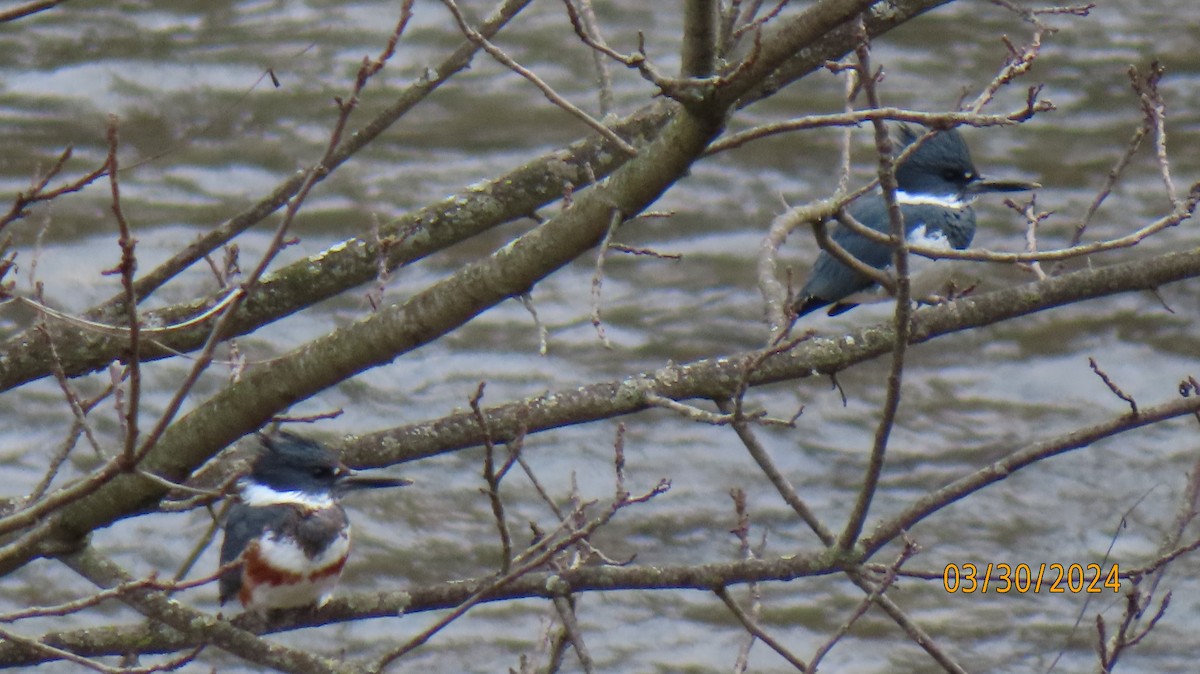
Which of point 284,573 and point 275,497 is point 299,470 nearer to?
point 275,497

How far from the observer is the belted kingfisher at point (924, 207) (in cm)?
519

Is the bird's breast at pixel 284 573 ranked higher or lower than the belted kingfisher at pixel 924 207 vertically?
lower

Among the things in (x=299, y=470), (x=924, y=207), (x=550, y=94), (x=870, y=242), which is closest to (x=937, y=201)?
(x=924, y=207)

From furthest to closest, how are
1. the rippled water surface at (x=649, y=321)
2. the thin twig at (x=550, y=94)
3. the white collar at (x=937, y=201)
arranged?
the rippled water surface at (x=649, y=321)
the white collar at (x=937, y=201)
the thin twig at (x=550, y=94)

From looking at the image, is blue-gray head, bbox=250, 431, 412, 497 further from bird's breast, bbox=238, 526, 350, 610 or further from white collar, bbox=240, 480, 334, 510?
bird's breast, bbox=238, 526, 350, 610

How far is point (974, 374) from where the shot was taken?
769 centimetres

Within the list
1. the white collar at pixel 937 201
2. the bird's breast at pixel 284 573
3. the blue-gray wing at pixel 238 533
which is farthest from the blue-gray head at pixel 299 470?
the white collar at pixel 937 201

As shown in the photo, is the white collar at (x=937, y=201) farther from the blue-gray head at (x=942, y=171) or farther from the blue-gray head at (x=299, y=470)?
the blue-gray head at (x=299, y=470)

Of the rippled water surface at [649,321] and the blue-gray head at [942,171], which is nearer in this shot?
the blue-gray head at [942,171]

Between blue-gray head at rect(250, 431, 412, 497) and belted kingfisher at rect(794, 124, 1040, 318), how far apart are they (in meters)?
1.68

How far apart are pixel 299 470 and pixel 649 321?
12.5ft

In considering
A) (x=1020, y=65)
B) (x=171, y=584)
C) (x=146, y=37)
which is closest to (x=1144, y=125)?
(x=1020, y=65)

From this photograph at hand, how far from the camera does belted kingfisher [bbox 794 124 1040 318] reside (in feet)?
17.0

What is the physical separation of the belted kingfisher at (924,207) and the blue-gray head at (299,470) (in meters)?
1.68
